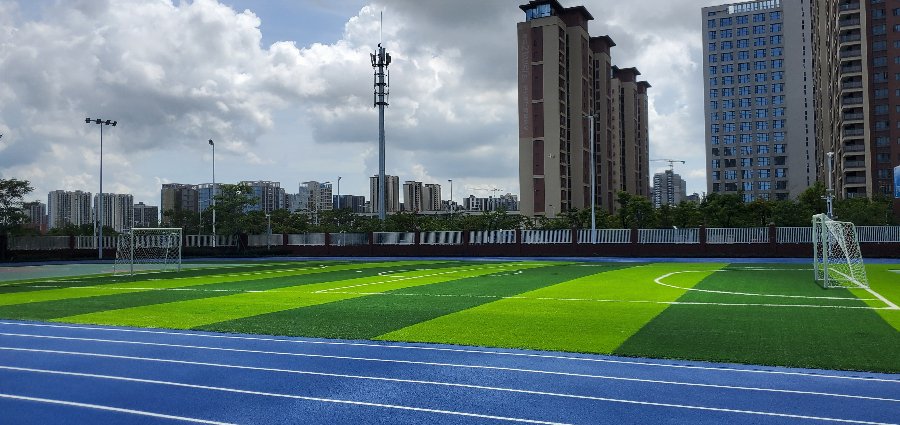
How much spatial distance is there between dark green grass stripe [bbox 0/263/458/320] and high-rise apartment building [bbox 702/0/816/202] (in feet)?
382

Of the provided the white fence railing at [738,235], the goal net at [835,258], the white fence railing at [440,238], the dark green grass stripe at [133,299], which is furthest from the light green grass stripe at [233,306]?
the white fence railing at [440,238]

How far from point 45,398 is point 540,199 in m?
96.5

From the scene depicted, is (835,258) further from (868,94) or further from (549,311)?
(868,94)

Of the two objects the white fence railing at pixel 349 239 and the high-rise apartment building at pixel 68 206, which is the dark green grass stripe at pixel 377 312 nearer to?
the white fence railing at pixel 349 239

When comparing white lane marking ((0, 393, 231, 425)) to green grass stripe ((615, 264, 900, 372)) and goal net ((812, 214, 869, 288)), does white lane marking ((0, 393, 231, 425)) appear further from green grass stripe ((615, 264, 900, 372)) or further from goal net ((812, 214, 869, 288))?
goal net ((812, 214, 869, 288))

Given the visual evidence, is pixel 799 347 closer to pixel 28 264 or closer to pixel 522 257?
pixel 522 257

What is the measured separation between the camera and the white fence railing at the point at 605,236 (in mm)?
48469

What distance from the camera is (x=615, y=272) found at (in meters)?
31.6

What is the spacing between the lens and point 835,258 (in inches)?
1224

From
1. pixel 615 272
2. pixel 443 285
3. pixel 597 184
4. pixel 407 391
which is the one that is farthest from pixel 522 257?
pixel 597 184

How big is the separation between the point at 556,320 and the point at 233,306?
9.55 meters

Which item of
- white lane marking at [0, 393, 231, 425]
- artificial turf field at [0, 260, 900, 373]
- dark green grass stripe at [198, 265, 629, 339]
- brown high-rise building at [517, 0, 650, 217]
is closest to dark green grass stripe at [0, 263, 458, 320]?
artificial turf field at [0, 260, 900, 373]

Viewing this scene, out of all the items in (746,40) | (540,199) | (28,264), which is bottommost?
(28,264)

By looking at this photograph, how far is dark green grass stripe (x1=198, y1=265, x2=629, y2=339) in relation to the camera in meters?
14.2
